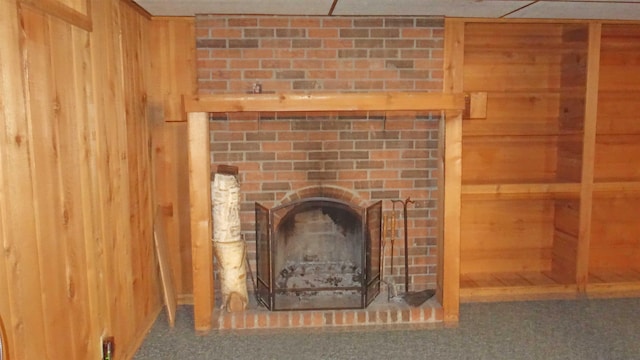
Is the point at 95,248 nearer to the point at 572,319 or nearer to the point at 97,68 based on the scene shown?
the point at 97,68

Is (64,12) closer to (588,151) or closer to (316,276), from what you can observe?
(316,276)

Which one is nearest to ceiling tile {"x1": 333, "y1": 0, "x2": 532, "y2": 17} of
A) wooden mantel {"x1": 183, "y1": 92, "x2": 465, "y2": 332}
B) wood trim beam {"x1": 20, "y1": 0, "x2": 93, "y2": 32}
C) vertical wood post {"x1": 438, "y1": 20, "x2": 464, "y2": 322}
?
wooden mantel {"x1": 183, "y1": 92, "x2": 465, "y2": 332}

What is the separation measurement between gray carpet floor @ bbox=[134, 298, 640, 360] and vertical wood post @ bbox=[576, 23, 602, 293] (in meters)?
0.39

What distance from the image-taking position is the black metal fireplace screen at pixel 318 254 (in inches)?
133

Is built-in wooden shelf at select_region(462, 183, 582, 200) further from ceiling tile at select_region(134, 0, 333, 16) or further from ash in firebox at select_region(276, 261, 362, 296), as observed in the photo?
ceiling tile at select_region(134, 0, 333, 16)

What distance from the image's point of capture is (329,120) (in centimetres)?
357

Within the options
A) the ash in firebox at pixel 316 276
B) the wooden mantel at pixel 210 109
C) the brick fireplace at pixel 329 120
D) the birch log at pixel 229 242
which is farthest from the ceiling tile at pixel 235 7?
the ash in firebox at pixel 316 276

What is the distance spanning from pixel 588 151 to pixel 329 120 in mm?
1820

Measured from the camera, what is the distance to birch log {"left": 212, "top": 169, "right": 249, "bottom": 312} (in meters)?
3.29

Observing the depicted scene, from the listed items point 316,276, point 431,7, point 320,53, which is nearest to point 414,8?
point 431,7

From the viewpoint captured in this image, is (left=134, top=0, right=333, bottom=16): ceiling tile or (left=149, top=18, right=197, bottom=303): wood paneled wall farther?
(left=149, top=18, right=197, bottom=303): wood paneled wall

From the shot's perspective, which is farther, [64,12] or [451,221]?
[451,221]

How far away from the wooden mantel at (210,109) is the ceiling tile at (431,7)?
0.53 meters

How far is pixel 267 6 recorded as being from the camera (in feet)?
10.4
